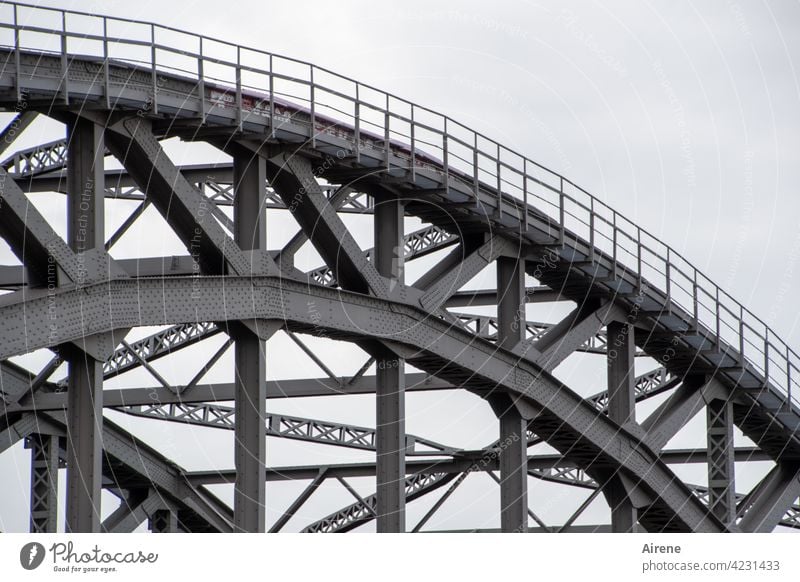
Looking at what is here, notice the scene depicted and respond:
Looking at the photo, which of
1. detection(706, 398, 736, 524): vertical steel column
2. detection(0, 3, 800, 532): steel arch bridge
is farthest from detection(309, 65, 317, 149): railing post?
detection(706, 398, 736, 524): vertical steel column

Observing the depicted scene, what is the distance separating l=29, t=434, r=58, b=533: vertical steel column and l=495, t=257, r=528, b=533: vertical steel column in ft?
35.2

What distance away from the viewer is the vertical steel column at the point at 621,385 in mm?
44281

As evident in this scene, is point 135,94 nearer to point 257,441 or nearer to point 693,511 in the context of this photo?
point 257,441

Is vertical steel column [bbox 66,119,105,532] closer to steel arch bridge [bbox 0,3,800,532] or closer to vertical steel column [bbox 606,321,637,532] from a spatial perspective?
steel arch bridge [bbox 0,3,800,532]

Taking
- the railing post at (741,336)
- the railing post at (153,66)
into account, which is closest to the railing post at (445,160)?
the railing post at (153,66)

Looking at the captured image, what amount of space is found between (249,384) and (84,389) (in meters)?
4.27

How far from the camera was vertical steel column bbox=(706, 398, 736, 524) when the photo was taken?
48188mm

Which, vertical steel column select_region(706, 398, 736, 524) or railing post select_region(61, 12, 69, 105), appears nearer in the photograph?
railing post select_region(61, 12, 69, 105)

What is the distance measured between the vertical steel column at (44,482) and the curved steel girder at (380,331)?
989 cm

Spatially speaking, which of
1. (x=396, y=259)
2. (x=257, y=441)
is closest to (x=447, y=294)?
(x=396, y=259)

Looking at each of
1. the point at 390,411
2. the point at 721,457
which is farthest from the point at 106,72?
the point at 721,457

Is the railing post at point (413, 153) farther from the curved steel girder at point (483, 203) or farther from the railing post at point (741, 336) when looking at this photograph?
the railing post at point (741, 336)
